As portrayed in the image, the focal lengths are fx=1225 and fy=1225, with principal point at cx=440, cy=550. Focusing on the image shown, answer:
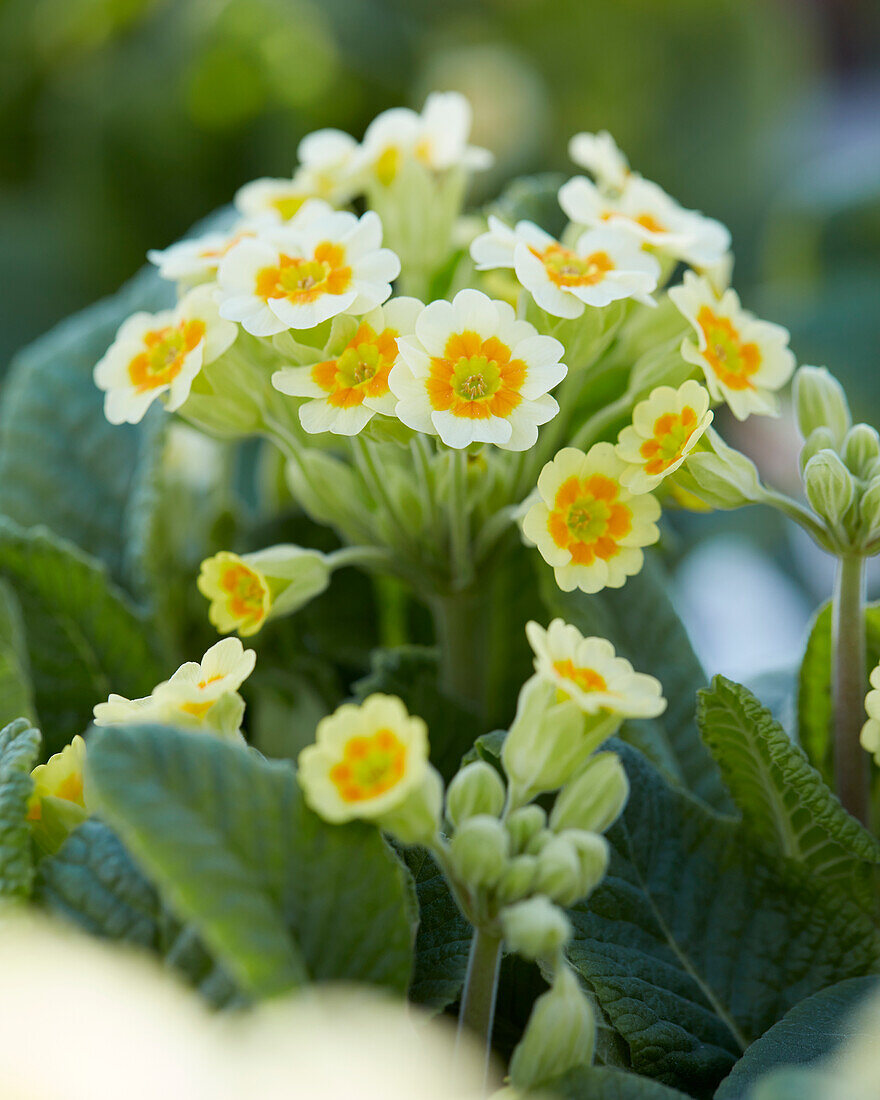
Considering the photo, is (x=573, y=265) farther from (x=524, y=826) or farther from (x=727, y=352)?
(x=524, y=826)

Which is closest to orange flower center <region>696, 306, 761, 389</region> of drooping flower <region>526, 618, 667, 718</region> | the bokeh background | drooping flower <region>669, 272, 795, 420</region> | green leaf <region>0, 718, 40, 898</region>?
drooping flower <region>669, 272, 795, 420</region>

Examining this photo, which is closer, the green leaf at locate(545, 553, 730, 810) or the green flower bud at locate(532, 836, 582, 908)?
the green flower bud at locate(532, 836, 582, 908)

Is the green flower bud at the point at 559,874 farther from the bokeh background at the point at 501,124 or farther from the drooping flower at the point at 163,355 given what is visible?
the bokeh background at the point at 501,124

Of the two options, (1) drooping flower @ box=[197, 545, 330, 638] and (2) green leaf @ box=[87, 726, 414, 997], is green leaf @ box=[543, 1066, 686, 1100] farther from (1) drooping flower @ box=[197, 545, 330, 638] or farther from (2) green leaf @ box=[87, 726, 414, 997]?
(1) drooping flower @ box=[197, 545, 330, 638]

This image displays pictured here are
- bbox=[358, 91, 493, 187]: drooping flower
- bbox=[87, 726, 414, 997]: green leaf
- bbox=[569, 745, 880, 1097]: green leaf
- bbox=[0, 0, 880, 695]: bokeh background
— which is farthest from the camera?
bbox=[0, 0, 880, 695]: bokeh background

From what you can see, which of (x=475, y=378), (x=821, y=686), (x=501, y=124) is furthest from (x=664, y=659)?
(x=501, y=124)

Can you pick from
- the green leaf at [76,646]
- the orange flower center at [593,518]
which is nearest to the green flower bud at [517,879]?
the orange flower center at [593,518]

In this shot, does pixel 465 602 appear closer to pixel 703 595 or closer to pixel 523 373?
pixel 523 373
